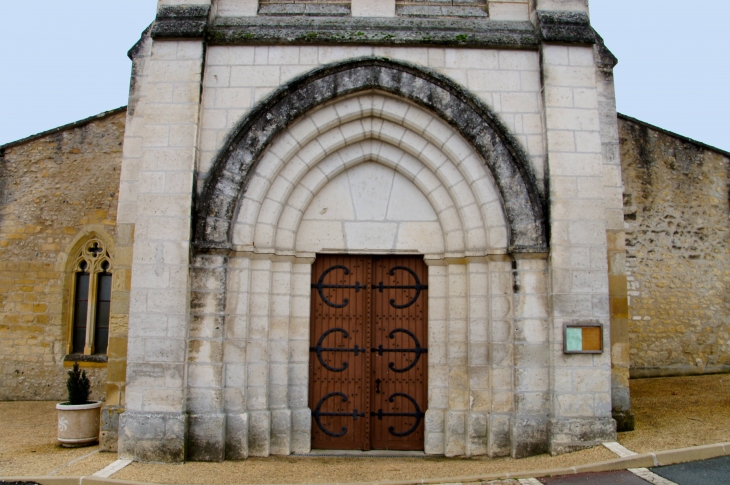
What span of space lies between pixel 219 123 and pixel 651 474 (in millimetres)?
5435

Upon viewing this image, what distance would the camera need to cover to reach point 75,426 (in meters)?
6.58

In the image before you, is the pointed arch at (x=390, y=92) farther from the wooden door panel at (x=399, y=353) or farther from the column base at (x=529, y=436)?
the column base at (x=529, y=436)

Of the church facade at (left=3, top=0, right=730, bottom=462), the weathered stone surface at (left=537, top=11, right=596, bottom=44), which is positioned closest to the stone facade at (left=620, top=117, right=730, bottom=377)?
the church facade at (left=3, top=0, right=730, bottom=462)

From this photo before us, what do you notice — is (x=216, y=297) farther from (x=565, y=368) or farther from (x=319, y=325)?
(x=565, y=368)

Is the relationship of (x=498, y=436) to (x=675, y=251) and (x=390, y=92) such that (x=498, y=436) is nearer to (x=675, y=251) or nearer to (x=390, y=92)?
(x=390, y=92)

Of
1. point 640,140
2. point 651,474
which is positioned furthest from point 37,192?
point 640,140

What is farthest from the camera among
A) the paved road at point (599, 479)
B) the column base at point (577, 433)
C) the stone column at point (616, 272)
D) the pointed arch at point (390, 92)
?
the stone column at point (616, 272)

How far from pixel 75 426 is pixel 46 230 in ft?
18.5

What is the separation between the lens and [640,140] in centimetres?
1180

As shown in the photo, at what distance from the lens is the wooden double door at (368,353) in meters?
6.65

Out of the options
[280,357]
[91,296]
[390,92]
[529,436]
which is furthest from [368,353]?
[91,296]

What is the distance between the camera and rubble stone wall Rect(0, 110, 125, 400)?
35.0 ft

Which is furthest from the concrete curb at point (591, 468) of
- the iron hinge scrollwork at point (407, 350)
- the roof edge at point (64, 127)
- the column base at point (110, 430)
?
the roof edge at point (64, 127)

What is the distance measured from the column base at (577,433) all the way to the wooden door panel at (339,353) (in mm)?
2007
